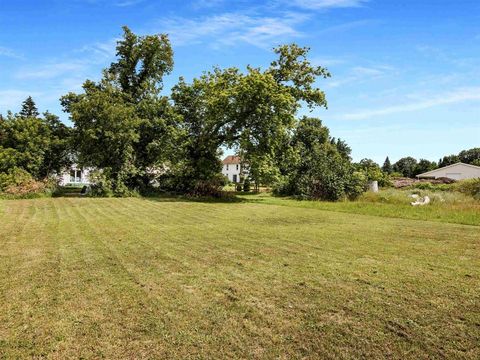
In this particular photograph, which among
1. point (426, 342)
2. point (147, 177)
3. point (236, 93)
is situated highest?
point (236, 93)

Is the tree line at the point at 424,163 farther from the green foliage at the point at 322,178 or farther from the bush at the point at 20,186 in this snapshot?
the bush at the point at 20,186

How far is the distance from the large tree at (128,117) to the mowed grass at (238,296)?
54.1ft

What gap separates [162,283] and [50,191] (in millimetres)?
21863

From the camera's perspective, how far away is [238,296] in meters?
4.95

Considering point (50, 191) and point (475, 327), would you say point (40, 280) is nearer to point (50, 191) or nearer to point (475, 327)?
point (475, 327)

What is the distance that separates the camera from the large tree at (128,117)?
2456cm

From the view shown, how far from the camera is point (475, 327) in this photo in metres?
3.97

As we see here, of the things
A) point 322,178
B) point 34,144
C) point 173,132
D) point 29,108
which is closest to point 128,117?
point 173,132

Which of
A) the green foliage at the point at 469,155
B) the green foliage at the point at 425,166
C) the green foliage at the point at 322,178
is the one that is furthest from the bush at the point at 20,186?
the green foliage at the point at 469,155

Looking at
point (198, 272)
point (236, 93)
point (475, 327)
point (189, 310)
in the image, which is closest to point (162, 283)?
point (198, 272)

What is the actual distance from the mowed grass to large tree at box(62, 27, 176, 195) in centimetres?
1650

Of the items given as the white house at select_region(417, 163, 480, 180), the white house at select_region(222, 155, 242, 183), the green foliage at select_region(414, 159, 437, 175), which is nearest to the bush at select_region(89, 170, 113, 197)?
the white house at select_region(417, 163, 480, 180)

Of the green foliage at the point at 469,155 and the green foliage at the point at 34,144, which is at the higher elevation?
the green foliage at the point at 469,155

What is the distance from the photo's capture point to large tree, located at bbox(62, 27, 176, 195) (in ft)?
80.6
